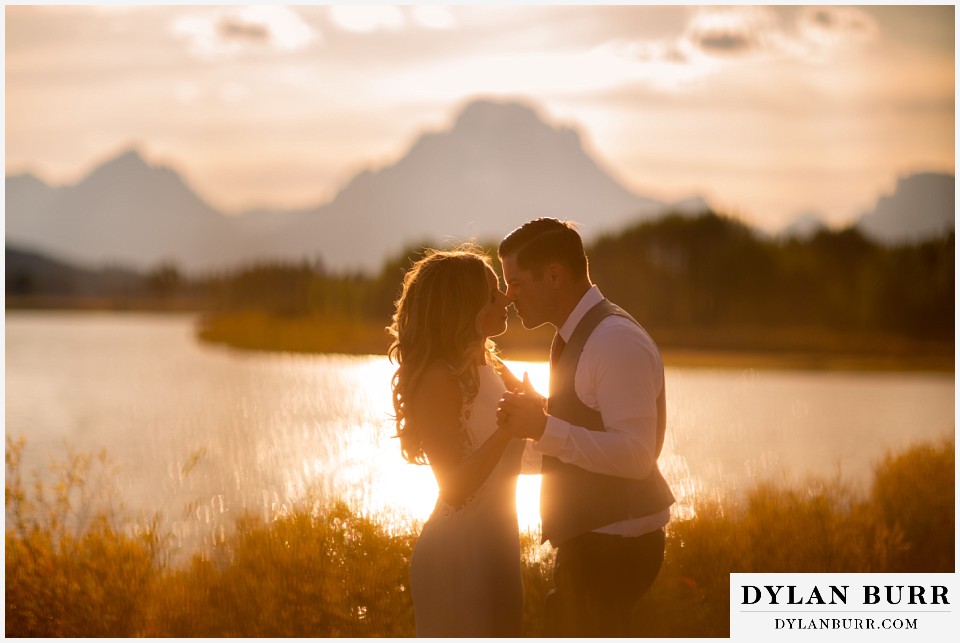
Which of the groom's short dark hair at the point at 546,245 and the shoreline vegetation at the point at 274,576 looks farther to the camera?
the shoreline vegetation at the point at 274,576

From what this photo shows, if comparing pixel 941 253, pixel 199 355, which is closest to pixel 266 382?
pixel 199 355

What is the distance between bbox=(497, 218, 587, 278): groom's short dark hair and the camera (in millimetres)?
4344

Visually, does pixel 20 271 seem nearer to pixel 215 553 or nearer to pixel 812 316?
pixel 812 316

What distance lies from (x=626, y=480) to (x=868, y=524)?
4.73 meters

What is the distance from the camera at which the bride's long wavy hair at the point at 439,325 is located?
3.82 metres

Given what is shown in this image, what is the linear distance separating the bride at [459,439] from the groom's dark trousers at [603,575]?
255 millimetres

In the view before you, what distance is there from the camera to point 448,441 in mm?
3824

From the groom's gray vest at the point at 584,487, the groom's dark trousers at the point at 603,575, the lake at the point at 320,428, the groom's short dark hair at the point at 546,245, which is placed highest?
the groom's short dark hair at the point at 546,245

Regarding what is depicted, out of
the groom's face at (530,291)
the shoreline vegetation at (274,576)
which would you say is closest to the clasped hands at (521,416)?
the groom's face at (530,291)

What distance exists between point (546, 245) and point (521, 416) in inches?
35.9

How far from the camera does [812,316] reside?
136 ft

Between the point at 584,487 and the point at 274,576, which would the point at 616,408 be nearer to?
the point at 584,487

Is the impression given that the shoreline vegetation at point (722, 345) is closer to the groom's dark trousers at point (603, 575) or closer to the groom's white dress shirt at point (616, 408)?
the groom's dark trousers at point (603, 575)

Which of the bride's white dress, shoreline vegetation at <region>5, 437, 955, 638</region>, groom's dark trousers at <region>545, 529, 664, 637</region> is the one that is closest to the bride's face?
the bride's white dress
